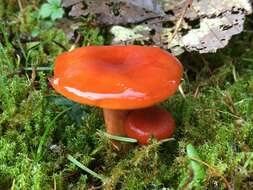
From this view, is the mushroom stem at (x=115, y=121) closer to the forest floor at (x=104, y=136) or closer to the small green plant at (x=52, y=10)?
the forest floor at (x=104, y=136)

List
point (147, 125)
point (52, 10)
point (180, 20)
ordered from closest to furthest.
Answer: point (147, 125)
point (180, 20)
point (52, 10)

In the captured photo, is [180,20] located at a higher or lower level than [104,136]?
higher

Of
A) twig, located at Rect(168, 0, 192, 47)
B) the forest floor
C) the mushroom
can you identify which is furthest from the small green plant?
the mushroom

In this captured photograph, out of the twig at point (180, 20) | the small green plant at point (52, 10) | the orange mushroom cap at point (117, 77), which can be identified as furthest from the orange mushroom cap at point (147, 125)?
the small green plant at point (52, 10)

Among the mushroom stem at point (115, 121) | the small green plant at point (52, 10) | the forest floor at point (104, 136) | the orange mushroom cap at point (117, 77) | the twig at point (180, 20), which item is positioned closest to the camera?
the orange mushroom cap at point (117, 77)

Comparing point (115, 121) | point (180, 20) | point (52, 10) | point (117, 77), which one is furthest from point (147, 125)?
point (52, 10)

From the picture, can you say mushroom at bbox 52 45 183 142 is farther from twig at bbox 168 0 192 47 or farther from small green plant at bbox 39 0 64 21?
small green plant at bbox 39 0 64 21

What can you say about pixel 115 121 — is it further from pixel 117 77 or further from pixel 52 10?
pixel 52 10
